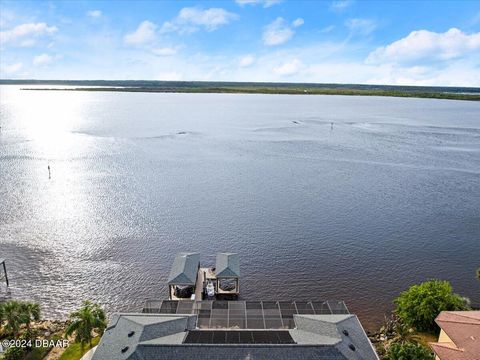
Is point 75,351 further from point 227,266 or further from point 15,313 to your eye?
point 227,266

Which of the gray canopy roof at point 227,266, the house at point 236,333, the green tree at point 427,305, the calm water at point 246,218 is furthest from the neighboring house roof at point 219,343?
the calm water at point 246,218

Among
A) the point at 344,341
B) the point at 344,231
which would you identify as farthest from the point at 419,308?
the point at 344,231

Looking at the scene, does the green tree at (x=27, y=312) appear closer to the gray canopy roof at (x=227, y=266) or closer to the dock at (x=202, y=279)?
the dock at (x=202, y=279)

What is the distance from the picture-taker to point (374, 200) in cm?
6875

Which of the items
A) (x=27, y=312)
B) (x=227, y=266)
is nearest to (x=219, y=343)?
(x=227, y=266)

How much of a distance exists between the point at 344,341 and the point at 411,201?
163ft

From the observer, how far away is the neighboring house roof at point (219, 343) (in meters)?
24.5

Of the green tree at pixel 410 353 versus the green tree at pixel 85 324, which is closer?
the green tree at pixel 410 353

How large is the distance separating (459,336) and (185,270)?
25.7 m

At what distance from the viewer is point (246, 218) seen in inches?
2365

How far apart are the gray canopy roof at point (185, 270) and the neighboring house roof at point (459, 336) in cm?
2312

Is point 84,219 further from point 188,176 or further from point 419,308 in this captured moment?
point 419,308

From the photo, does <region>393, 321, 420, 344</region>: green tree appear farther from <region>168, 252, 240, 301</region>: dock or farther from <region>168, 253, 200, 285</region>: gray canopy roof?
<region>168, 253, 200, 285</region>: gray canopy roof

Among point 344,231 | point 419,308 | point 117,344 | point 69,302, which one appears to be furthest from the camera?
point 344,231
